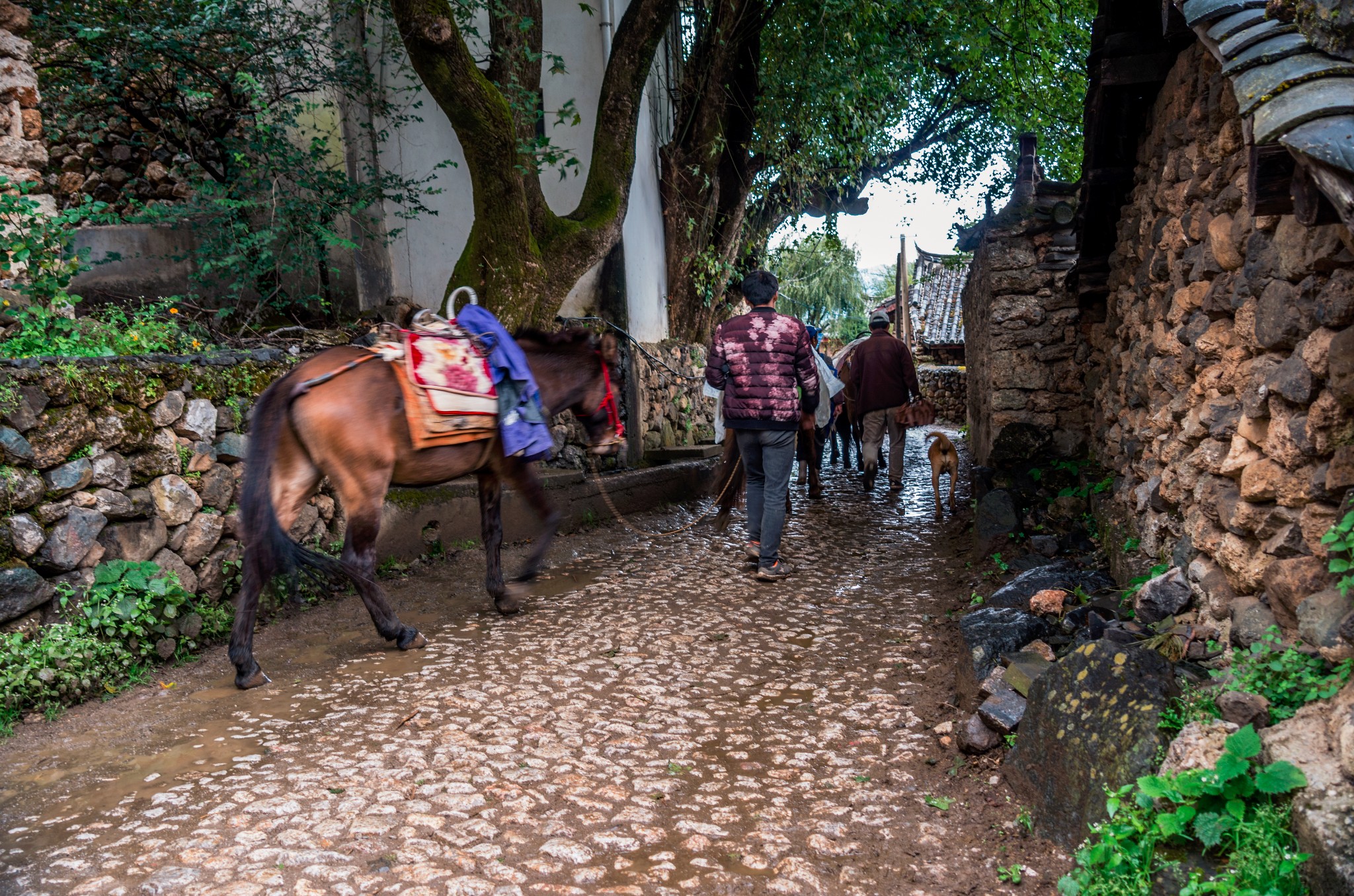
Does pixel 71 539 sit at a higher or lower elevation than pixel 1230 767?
higher

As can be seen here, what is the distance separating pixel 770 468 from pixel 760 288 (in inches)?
53.5

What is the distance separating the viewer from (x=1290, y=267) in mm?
2695

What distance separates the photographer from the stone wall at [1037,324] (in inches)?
293

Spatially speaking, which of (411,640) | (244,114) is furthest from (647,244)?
(411,640)

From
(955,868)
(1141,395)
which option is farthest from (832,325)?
(955,868)

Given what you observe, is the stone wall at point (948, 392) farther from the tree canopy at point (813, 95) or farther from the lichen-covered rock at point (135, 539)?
the lichen-covered rock at point (135, 539)

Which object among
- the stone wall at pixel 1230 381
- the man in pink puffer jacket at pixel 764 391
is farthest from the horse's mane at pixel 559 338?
the stone wall at pixel 1230 381

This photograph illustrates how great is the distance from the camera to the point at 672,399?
1185cm

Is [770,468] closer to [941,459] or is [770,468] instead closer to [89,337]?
[941,459]

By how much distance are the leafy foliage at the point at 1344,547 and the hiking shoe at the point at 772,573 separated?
162 inches

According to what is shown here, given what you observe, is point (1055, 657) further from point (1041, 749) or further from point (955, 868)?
point (955, 868)

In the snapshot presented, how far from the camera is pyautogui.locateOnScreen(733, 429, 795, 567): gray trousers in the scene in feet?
20.5

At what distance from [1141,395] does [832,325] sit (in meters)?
33.8

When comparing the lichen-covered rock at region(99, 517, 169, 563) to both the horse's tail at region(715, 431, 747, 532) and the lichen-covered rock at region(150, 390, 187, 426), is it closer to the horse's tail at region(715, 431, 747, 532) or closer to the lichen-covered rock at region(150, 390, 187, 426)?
the lichen-covered rock at region(150, 390, 187, 426)
